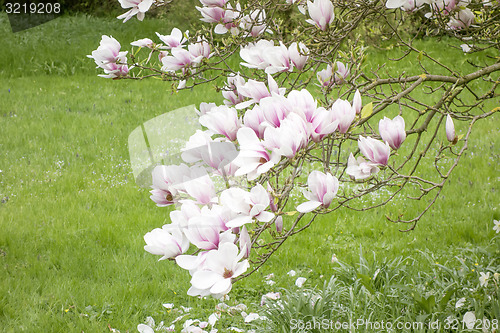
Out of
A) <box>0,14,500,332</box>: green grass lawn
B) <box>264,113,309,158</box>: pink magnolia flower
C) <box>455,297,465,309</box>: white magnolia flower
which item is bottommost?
<box>0,14,500,332</box>: green grass lawn

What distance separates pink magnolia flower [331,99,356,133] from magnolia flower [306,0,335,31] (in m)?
0.66

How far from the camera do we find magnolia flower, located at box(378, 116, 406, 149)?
153 centimetres

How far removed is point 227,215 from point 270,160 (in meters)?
0.18

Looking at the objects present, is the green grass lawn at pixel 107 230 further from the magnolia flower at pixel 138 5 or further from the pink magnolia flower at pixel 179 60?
the magnolia flower at pixel 138 5

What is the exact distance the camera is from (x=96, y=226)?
475cm

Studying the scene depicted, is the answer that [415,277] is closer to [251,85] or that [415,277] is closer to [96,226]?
[251,85]

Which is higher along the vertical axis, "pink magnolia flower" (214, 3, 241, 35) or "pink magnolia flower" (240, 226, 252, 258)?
"pink magnolia flower" (214, 3, 241, 35)

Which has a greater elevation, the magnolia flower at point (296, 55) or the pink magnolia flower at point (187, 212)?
the magnolia flower at point (296, 55)

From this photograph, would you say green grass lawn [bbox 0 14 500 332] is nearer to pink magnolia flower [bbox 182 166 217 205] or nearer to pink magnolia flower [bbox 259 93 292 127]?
pink magnolia flower [bbox 182 166 217 205]

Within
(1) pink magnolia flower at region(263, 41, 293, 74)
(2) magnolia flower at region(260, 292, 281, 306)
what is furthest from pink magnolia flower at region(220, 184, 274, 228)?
(2) magnolia flower at region(260, 292, 281, 306)

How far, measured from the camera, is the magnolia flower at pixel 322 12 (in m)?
1.89

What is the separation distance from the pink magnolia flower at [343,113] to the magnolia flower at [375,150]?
11cm

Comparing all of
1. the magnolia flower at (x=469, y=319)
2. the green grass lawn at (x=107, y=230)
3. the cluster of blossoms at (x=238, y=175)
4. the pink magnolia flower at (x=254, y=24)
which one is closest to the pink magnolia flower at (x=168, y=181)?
the cluster of blossoms at (x=238, y=175)

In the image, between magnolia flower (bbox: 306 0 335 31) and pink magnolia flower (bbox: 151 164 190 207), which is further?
magnolia flower (bbox: 306 0 335 31)
